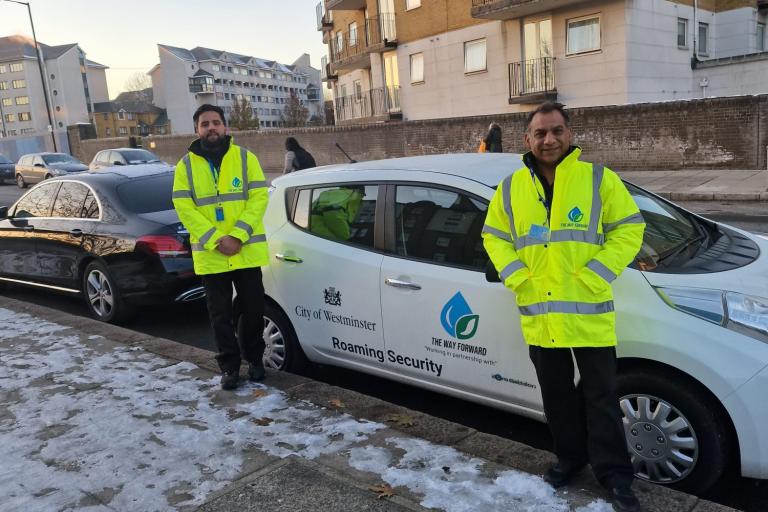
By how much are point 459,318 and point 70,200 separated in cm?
535

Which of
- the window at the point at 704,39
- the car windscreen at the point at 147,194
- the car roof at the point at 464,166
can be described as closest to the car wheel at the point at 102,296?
the car windscreen at the point at 147,194

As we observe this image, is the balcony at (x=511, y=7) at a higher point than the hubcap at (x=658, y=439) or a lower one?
higher

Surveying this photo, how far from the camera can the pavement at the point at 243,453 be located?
282 centimetres

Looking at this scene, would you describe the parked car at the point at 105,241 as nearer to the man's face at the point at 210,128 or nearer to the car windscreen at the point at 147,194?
the car windscreen at the point at 147,194

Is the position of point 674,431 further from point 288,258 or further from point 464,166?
point 288,258

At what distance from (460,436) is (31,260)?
20.0ft

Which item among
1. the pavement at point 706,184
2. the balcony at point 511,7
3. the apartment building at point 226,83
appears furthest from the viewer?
the apartment building at point 226,83

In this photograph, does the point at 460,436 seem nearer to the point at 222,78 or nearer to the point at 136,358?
the point at 136,358

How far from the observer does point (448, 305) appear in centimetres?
355

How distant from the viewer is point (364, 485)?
9.65 feet

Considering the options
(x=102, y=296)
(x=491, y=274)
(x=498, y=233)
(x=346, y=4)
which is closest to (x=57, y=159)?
(x=346, y=4)

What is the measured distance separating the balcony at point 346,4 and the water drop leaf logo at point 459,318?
107 ft

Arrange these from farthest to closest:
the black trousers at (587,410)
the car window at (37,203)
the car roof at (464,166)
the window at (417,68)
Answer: the window at (417,68) → the car window at (37,203) → the car roof at (464,166) → the black trousers at (587,410)

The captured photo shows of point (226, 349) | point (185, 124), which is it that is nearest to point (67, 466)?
point (226, 349)
